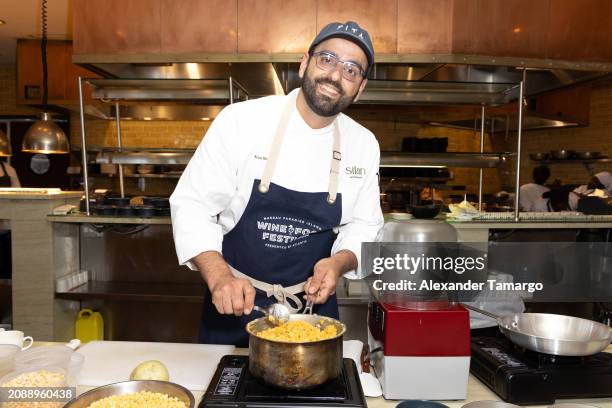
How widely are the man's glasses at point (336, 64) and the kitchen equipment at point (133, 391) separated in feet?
3.73

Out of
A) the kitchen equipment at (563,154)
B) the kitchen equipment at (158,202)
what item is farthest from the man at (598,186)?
the kitchen equipment at (158,202)

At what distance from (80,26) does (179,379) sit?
3.49 metres

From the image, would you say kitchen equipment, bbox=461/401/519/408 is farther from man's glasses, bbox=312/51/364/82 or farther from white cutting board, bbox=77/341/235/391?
man's glasses, bbox=312/51/364/82

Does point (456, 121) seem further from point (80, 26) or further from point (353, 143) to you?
point (353, 143)

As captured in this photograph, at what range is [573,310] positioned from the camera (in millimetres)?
3844

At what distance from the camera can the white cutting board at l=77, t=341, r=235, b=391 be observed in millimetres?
1373

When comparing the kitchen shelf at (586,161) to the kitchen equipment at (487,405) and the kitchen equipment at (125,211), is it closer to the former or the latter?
the kitchen equipment at (125,211)

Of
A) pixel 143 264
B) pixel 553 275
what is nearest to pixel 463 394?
pixel 553 275

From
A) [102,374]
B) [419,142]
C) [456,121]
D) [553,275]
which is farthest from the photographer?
[456,121]

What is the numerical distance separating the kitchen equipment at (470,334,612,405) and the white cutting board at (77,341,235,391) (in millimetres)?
776

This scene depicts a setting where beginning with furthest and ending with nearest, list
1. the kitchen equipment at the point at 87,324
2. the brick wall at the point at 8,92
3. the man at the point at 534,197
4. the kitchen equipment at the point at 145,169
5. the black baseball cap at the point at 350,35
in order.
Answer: the brick wall at the point at 8,92, the kitchen equipment at the point at 145,169, the man at the point at 534,197, the kitchen equipment at the point at 87,324, the black baseball cap at the point at 350,35

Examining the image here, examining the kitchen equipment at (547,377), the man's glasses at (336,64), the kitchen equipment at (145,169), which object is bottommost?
the kitchen equipment at (547,377)

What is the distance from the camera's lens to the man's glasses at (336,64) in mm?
1706
